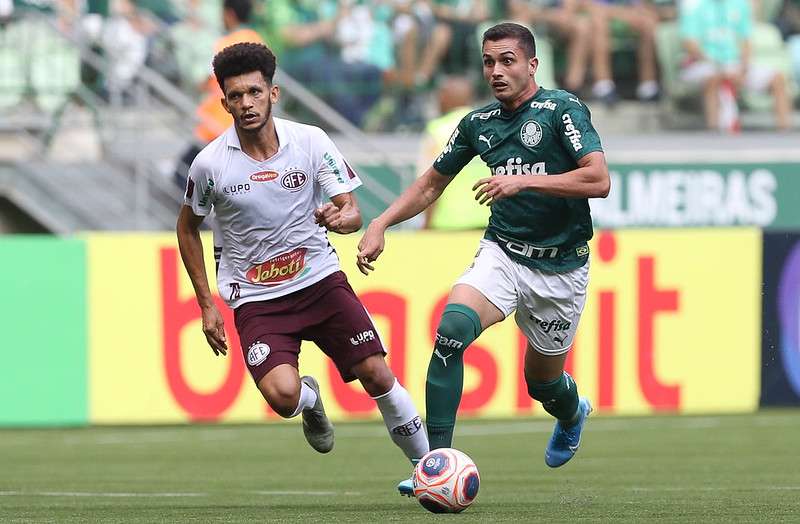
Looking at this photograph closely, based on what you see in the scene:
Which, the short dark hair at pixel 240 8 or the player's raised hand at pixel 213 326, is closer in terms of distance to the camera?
the player's raised hand at pixel 213 326

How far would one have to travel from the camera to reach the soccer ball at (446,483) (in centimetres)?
720

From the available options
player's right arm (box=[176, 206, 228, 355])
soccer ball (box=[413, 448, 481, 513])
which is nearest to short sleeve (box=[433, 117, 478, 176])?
player's right arm (box=[176, 206, 228, 355])

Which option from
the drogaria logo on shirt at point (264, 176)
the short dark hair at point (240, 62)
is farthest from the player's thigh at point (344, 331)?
the short dark hair at point (240, 62)

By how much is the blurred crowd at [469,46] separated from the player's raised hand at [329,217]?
10235 mm

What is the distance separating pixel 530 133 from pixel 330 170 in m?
0.94

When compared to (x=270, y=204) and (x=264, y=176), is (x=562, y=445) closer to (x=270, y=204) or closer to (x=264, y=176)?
(x=270, y=204)

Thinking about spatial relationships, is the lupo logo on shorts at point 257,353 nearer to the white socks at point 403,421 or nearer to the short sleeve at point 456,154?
the white socks at point 403,421

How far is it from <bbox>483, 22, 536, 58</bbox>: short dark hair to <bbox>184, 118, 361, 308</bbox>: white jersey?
911mm

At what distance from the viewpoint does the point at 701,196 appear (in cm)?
1800

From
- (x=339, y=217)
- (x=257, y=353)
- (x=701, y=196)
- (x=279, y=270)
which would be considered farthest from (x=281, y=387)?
(x=701, y=196)

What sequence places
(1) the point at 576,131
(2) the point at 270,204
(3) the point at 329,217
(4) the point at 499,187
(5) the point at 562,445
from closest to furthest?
Answer: (4) the point at 499,187
(3) the point at 329,217
(1) the point at 576,131
(2) the point at 270,204
(5) the point at 562,445

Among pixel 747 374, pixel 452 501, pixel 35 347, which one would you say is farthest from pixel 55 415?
pixel 452 501

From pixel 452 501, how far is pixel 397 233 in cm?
656

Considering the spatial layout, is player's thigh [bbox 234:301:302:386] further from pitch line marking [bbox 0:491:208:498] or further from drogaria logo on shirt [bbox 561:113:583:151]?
drogaria logo on shirt [bbox 561:113:583:151]
